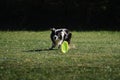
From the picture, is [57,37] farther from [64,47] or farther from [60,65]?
[60,65]
